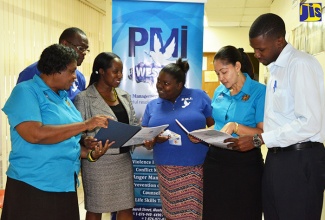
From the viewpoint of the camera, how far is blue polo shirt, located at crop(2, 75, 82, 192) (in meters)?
1.75

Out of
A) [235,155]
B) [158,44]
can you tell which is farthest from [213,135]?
[158,44]

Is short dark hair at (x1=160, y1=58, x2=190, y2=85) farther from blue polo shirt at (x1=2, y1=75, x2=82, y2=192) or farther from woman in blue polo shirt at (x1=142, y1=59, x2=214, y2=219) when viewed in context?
blue polo shirt at (x1=2, y1=75, x2=82, y2=192)

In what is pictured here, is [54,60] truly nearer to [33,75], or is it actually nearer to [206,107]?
[33,75]

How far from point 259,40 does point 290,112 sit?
0.41m

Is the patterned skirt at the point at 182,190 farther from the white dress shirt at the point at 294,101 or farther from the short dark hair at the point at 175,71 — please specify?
the white dress shirt at the point at 294,101

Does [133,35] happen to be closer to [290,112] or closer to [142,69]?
[142,69]

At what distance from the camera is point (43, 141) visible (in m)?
1.76

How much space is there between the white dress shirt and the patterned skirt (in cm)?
87

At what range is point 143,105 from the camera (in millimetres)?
3312

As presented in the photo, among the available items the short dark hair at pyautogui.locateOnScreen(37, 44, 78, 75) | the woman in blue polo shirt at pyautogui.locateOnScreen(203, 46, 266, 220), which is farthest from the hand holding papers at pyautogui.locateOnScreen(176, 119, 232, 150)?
the short dark hair at pyautogui.locateOnScreen(37, 44, 78, 75)

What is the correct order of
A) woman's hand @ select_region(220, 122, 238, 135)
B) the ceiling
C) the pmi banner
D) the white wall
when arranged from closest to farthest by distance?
woman's hand @ select_region(220, 122, 238, 135), the pmi banner, the ceiling, the white wall

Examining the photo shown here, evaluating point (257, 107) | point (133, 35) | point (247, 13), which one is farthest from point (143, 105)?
point (247, 13)

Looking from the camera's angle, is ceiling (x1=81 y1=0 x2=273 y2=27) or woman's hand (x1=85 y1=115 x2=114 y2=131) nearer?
woman's hand (x1=85 y1=115 x2=114 y2=131)

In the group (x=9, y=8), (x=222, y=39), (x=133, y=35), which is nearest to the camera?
(x=133, y=35)
